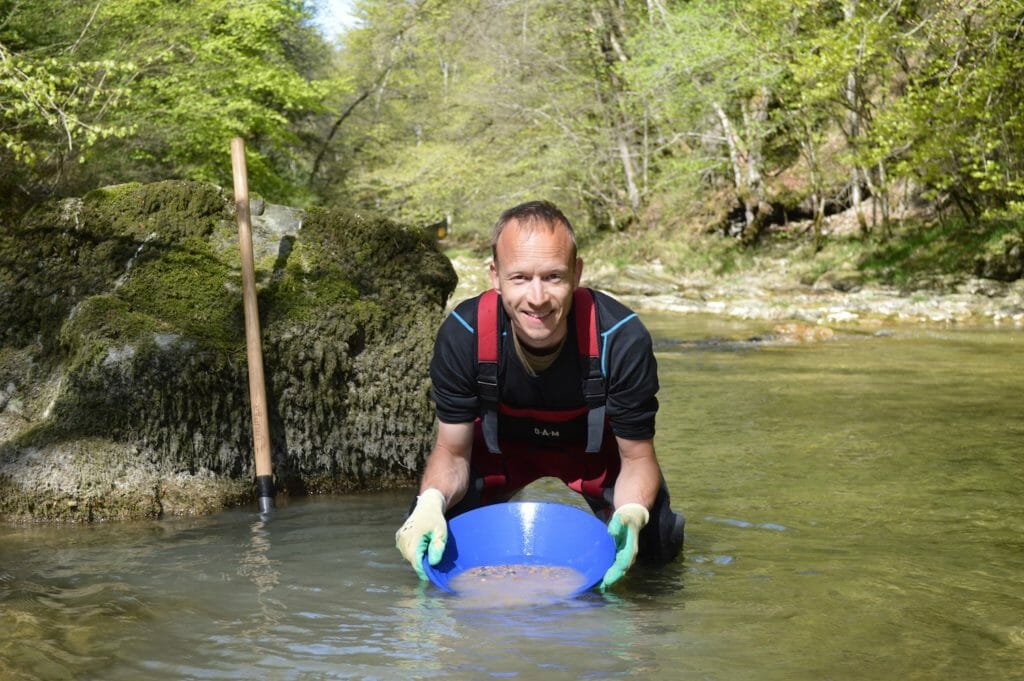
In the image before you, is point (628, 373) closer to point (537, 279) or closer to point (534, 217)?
point (537, 279)

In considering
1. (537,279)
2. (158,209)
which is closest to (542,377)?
(537,279)

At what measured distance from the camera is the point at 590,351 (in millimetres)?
4098

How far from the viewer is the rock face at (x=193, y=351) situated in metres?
5.70

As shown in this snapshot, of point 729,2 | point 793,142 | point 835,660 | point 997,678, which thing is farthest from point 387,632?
point 793,142

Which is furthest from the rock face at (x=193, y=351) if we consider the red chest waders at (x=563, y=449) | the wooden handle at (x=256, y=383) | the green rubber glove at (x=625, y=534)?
the green rubber glove at (x=625, y=534)

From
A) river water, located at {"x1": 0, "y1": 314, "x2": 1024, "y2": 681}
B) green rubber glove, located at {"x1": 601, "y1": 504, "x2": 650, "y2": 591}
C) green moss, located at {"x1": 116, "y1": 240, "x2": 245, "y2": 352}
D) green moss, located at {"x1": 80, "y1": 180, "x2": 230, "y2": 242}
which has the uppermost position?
green moss, located at {"x1": 80, "y1": 180, "x2": 230, "y2": 242}

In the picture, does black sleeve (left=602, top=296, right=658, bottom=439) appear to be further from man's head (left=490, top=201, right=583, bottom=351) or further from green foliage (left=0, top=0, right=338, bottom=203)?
green foliage (left=0, top=0, right=338, bottom=203)

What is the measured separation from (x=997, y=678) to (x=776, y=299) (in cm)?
1723

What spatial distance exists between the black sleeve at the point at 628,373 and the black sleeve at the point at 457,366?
513 mm

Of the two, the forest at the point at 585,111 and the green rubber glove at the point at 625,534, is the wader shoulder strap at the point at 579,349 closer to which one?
the green rubber glove at the point at 625,534

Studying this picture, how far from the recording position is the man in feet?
13.3

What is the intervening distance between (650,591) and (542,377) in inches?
37.5

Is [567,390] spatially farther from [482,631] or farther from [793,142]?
[793,142]

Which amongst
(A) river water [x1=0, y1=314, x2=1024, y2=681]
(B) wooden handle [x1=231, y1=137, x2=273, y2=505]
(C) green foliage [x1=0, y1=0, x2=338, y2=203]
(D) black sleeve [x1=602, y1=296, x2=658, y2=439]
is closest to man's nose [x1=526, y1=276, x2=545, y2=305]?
(D) black sleeve [x1=602, y1=296, x2=658, y2=439]
